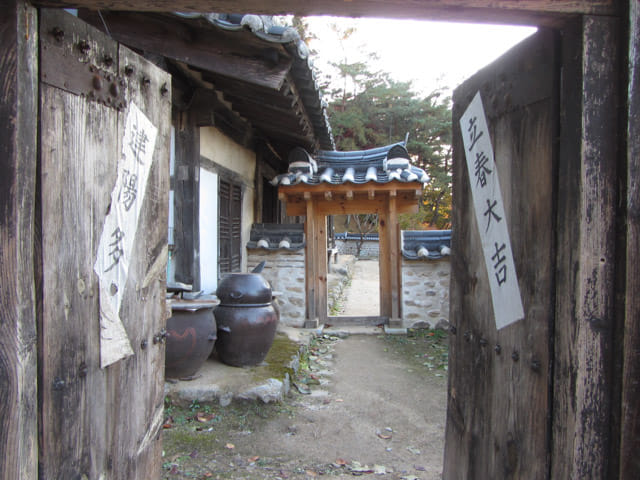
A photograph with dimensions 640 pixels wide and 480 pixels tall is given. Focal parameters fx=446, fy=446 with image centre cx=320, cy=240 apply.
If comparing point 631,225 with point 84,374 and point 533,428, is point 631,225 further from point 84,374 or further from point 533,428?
point 84,374

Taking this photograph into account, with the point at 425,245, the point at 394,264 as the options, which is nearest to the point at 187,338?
the point at 394,264

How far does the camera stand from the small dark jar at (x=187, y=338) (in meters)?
4.29

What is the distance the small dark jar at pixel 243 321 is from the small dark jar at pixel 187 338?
354 millimetres

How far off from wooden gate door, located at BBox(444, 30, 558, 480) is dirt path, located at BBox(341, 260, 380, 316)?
25.1 feet

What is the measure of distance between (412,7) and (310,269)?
6537 mm

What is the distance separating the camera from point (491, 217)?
1.80 metres

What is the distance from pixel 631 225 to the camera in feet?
4.07

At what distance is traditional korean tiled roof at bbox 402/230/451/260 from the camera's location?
761 cm

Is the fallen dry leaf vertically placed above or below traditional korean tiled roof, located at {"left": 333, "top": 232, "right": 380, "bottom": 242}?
below

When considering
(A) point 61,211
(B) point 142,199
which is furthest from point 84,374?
(B) point 142,199

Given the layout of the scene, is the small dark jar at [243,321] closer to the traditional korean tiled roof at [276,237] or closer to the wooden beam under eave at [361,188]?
the traditional korean tiled roof at [276,237]

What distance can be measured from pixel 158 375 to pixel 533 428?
5.35 ft

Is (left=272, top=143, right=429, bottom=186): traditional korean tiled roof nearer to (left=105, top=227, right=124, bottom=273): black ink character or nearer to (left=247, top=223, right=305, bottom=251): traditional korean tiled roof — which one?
(left=247, top=223, right=305, bottom=251): traditional korean tiled roof

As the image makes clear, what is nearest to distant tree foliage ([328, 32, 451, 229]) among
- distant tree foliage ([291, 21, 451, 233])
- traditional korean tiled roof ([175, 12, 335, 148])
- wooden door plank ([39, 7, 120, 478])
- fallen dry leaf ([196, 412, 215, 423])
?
distant tree foliage ([291, 21, 451, 233])
